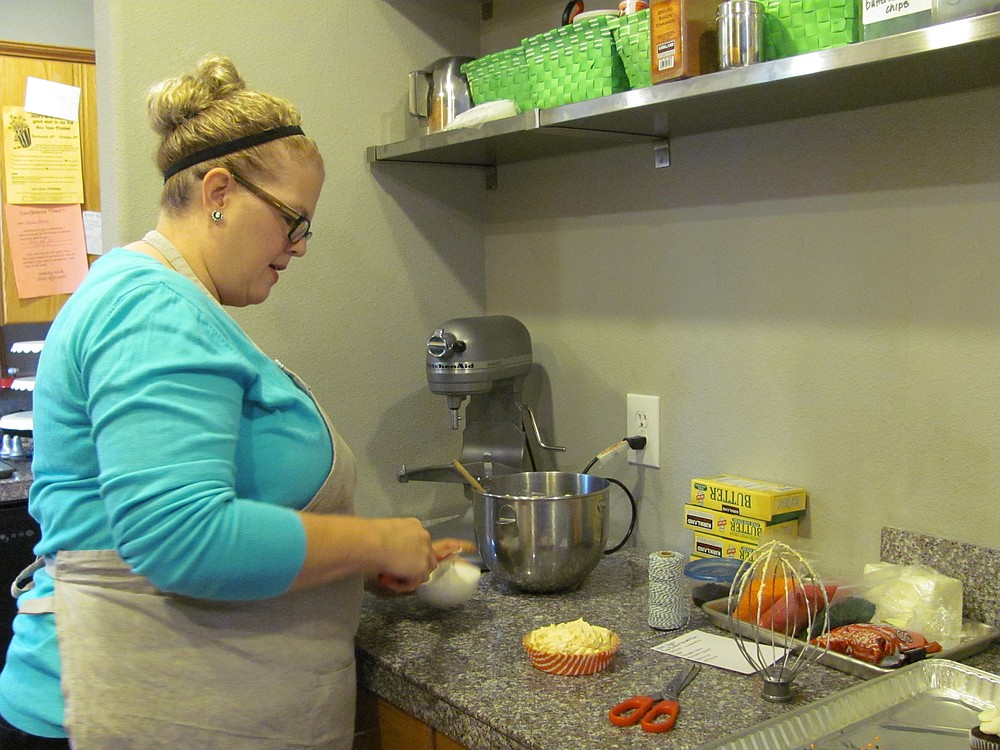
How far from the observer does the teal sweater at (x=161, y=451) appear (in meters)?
0.91

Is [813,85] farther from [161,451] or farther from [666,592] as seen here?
[161,451]

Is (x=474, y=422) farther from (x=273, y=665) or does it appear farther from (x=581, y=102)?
(x=273, y=665)

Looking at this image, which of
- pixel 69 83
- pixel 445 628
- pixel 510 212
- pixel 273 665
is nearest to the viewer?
pixel 273 665

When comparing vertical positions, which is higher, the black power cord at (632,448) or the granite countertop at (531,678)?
the black power cord at (632,448)

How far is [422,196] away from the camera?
6.82ft

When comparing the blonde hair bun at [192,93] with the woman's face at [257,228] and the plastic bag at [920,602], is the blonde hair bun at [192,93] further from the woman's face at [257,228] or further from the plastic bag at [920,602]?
the plastic bag at [920,602]

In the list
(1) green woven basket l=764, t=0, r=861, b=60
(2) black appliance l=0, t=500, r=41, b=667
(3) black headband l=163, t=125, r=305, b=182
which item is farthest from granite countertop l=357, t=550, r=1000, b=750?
(2) black appliance l=0, t=500, r=41, b=667

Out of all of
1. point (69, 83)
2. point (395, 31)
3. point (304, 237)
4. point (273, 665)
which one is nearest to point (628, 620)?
point (273, 665)

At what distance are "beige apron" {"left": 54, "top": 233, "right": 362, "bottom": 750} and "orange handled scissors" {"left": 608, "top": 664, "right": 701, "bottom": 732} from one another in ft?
1.26

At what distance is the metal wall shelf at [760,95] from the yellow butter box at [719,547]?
2.26ft

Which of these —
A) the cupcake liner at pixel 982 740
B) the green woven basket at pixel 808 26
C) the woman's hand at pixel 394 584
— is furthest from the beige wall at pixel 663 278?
the woman's hand at pixel 394 584

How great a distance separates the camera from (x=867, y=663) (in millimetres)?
1211

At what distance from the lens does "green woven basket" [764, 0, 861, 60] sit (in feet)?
3.96

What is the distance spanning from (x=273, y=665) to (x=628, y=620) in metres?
0.57
